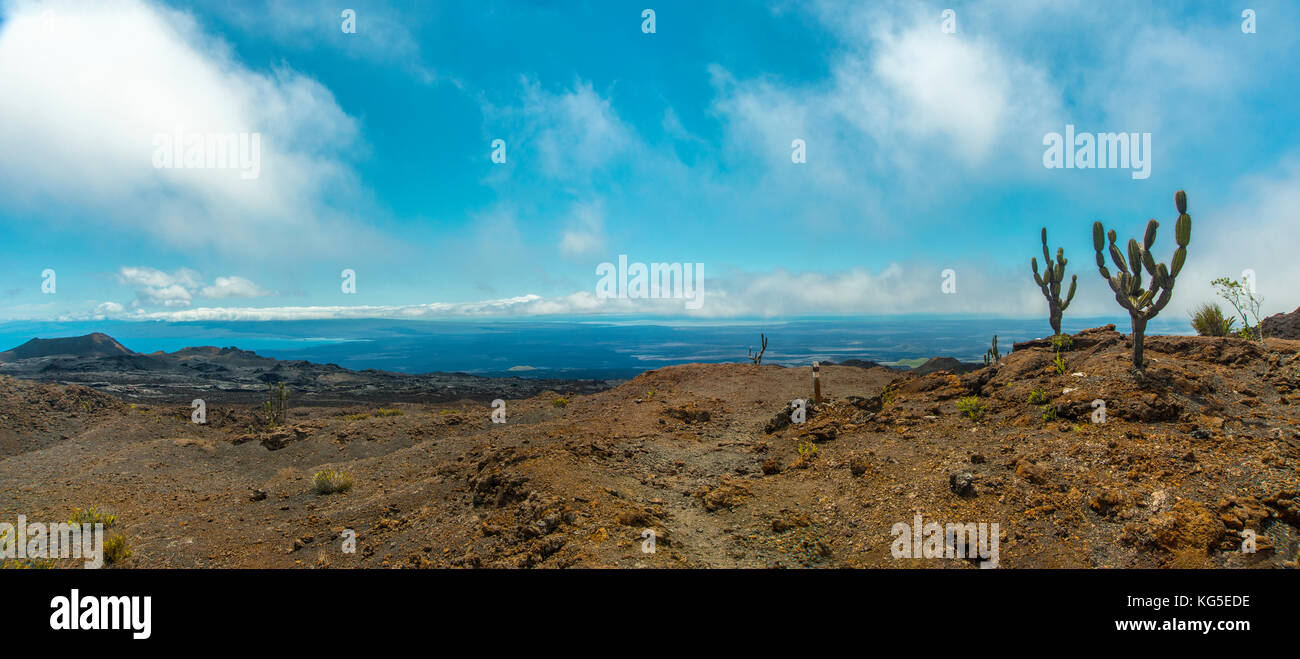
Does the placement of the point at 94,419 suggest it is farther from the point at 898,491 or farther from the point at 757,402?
the point at 898,491

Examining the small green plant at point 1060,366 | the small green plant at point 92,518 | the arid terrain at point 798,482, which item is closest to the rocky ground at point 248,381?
the arid terrain at point 798,482

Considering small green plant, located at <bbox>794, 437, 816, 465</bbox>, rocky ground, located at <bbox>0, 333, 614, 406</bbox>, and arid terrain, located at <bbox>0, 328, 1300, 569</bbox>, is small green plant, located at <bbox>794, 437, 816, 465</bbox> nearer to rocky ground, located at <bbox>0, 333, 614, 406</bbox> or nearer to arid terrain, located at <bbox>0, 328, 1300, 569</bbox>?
arid terrain, located at <bbox>0, 328, 1300, 569</bbox>

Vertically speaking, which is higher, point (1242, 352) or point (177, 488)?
point (1242, 352)

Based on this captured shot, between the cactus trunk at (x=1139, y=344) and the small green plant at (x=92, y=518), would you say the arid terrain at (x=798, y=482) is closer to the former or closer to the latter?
the cactus trunk at (x=1139, y=344)

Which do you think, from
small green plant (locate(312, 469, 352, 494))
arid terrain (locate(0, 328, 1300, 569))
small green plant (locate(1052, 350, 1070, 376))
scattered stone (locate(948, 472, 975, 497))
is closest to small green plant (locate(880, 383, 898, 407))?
arid terrain (locate(0, 328, 1300, 569))
